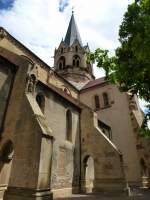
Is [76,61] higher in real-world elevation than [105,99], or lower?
higher

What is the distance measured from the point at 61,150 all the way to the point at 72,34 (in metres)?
29.1

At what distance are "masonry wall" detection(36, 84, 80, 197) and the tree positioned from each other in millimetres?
5014

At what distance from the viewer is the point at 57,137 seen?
1298 cm

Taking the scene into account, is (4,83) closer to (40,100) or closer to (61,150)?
(40,100)

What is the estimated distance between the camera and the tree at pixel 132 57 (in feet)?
23.4

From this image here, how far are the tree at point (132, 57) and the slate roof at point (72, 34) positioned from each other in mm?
25783

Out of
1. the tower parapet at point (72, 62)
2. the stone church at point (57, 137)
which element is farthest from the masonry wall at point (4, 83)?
the tower parapet at point (72, 62)

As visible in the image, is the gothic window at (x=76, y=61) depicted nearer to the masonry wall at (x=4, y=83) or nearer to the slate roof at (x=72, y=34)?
the slate roof at (x=72, y=34)

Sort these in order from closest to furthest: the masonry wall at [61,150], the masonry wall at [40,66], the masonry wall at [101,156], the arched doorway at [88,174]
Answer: the masonry wall at [61,150], the masonry wall at [101,156], the arched doorway at [88,174], the masonry wall at [40,66]

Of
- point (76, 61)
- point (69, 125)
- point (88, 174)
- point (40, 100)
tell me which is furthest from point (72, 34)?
point (88, 174)

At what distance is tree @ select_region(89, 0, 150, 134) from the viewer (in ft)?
23.4

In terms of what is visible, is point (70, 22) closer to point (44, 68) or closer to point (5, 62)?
point (44, 68)

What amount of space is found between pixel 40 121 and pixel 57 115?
16.7ft

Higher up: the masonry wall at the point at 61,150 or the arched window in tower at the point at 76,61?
the arched window in tower at the point at 76,61
